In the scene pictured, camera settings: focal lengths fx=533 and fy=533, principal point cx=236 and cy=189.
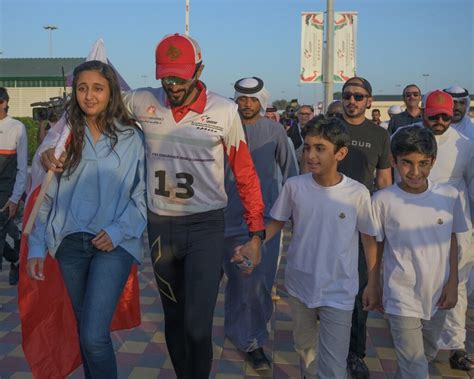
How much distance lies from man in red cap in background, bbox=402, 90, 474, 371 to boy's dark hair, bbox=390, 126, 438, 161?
719 mm

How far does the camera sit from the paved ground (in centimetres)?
362

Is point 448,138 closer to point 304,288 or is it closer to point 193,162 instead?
point 304,288

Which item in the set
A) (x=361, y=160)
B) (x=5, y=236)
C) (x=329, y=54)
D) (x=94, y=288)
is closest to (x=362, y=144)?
(x=361, y=160)

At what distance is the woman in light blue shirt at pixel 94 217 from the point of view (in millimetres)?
2574

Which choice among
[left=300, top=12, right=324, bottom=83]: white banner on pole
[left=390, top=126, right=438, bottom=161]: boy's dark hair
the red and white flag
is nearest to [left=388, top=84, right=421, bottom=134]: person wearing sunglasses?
[left=300, top=12, right=324, bottom=83]: white banner on pole

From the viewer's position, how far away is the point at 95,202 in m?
2.65

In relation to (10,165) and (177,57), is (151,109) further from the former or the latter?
(10,165)

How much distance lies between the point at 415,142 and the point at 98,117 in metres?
1.68

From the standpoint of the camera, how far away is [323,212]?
2859 mm

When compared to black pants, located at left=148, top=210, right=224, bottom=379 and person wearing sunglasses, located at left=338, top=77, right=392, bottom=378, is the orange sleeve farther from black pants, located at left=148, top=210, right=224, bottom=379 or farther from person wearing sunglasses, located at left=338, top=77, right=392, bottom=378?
person wearing sunglasses, located at left=338, top=77, right=392, bottom=378

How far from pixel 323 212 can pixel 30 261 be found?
1525mm

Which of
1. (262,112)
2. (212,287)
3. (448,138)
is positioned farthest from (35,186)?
(448,138)

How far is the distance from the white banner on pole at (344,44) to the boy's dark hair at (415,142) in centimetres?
615

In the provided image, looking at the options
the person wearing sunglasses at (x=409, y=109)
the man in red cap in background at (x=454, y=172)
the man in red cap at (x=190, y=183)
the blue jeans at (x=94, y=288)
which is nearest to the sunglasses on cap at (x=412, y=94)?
the person wearing sunglasses at (x=409, y=109)
